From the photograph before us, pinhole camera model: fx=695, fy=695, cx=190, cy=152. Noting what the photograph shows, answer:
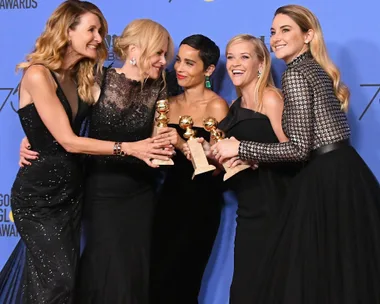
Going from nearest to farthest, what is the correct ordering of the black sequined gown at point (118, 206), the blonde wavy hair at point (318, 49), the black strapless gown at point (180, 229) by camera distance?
the blonde wavy hair at point (318, 49) → the black sequined gown at point (118, 206) → the black strapless gown at point (180, 229)

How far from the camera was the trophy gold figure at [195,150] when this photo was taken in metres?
2.86

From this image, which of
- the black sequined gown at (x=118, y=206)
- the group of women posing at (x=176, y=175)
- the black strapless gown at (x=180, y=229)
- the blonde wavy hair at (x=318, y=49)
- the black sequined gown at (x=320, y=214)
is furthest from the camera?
the black strapless gown at (x=180, y=229)

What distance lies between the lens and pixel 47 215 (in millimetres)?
2854

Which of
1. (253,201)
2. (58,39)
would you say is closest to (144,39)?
(58,39)

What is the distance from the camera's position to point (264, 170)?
2938mm

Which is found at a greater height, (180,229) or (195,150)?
(195,150)

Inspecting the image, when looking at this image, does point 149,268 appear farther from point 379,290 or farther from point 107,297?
point 379,290

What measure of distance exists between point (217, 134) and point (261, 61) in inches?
15.8

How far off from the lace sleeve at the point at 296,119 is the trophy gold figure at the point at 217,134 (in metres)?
0.21

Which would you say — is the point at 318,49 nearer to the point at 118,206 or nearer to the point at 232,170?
the point at 232,170

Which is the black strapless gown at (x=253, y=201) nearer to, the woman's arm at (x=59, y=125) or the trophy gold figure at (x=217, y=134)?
the trophy gold figure at (x=217, y=134)

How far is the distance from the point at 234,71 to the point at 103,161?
0.70m

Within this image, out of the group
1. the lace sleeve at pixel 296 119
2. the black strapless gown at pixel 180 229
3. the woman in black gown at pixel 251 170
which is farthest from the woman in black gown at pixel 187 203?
the lace sleeve at pixel 296 119

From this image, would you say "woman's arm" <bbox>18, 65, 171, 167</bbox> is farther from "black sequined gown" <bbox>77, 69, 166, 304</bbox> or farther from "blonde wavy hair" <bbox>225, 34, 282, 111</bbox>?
"blonde wavy hair" <bbox>225, 34, 282, 111</bbox>
